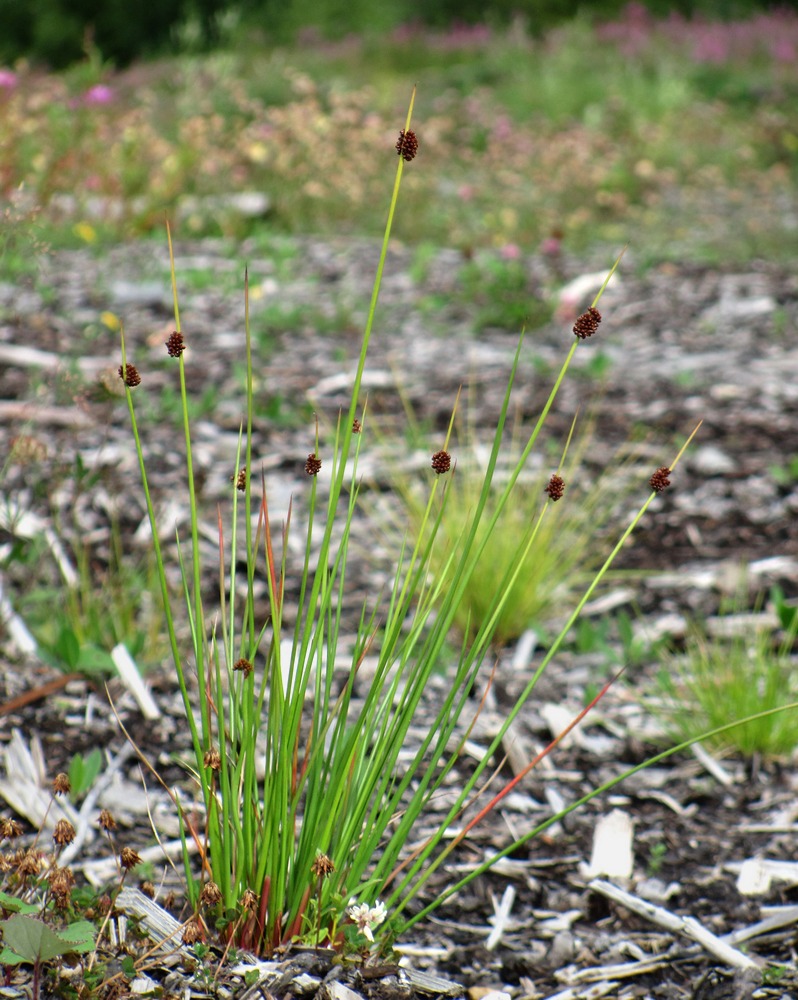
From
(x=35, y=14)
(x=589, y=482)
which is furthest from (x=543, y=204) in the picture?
(x=35, y=14)

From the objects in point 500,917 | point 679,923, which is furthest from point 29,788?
point 679,923

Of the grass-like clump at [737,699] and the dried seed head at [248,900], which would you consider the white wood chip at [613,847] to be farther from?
the dried seed head at [248,900]

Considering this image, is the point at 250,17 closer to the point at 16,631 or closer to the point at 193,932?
the point at 16,631

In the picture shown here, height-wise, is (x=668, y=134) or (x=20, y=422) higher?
(x=668, y=134)

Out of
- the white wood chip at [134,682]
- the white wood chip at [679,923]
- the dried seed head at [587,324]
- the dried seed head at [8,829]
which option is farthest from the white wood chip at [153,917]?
the dried seed head at [587,324]

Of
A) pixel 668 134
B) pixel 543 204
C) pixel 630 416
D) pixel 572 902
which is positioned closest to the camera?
pixel 572 902

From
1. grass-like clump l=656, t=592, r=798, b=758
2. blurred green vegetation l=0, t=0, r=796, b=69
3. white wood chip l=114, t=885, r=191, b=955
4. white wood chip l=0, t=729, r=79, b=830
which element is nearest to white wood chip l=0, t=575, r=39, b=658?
white wood chip l=0, t=729, r=79, b=830

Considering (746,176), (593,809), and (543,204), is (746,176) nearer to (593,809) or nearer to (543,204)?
(543,204)
